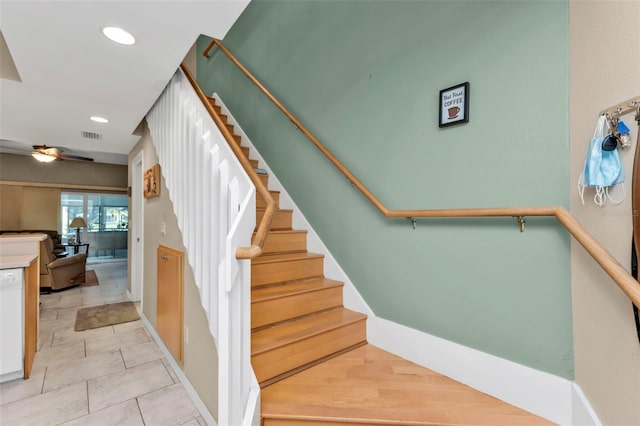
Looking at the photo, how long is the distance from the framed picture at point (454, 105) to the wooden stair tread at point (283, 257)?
4.58 ft

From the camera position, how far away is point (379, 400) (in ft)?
4.79

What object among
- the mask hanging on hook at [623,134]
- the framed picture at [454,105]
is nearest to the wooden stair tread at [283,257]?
the framed picture at [454,105]

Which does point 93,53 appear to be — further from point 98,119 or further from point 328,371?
point 328,371

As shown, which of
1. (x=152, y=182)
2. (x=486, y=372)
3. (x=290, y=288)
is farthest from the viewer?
(x=152, y=182)

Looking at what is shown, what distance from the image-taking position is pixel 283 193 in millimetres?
3012

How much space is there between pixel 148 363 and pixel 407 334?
238cm

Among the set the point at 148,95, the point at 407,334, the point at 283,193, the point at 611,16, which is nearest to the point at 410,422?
the point at 407,334

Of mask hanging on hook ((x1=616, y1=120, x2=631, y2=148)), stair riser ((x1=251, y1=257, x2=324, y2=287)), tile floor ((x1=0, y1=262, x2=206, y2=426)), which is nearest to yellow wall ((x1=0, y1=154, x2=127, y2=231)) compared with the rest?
tile floor ((x1=0, y1=262, x2=206, y2=426))

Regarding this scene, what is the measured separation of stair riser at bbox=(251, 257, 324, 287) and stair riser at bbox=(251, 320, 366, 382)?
21.5 inches

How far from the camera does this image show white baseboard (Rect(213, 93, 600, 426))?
1310mm

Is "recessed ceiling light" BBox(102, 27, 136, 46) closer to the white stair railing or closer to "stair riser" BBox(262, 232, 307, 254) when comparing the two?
the white stair railing

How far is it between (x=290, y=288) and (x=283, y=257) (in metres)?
0.31

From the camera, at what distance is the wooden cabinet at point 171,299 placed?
7.61 feet

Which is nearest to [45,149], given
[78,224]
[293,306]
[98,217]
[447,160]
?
[78,224]
